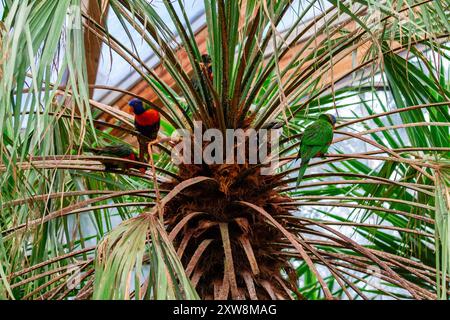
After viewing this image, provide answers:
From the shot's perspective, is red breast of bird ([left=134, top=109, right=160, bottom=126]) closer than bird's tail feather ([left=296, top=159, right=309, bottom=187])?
No

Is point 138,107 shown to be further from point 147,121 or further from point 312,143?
point 312,143

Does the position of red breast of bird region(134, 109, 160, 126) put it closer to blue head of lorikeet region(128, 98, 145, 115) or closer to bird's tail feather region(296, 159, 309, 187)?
blue head of lorikeet region(128, 98, 145, 115)

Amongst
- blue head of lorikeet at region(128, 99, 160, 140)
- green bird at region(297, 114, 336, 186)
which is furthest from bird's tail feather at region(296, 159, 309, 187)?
blue head of lorikeet at region(128, 99, 160, 140)

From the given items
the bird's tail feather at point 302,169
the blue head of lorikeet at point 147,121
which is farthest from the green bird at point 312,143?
the blue head of lorikeet at point 147,121

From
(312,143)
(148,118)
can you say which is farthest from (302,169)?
(148,118)

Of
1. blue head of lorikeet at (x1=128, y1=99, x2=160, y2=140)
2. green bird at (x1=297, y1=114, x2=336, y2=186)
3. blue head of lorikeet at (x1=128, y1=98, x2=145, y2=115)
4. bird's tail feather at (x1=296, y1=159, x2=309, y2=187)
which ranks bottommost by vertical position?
bird's tail feather at (x1=296, y1=159, x2=309, y2=187)

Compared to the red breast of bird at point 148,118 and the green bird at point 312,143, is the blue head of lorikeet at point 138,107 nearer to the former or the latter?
the red breast of bird at point 148,118

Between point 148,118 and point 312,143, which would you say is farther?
point 148,118

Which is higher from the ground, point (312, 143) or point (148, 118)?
point (148, 118)

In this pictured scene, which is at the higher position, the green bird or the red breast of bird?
the red breast of bird

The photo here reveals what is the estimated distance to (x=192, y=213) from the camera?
2.23 m

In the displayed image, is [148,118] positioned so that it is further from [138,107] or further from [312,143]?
[312,143]

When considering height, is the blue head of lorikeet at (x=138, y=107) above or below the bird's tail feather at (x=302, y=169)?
above
